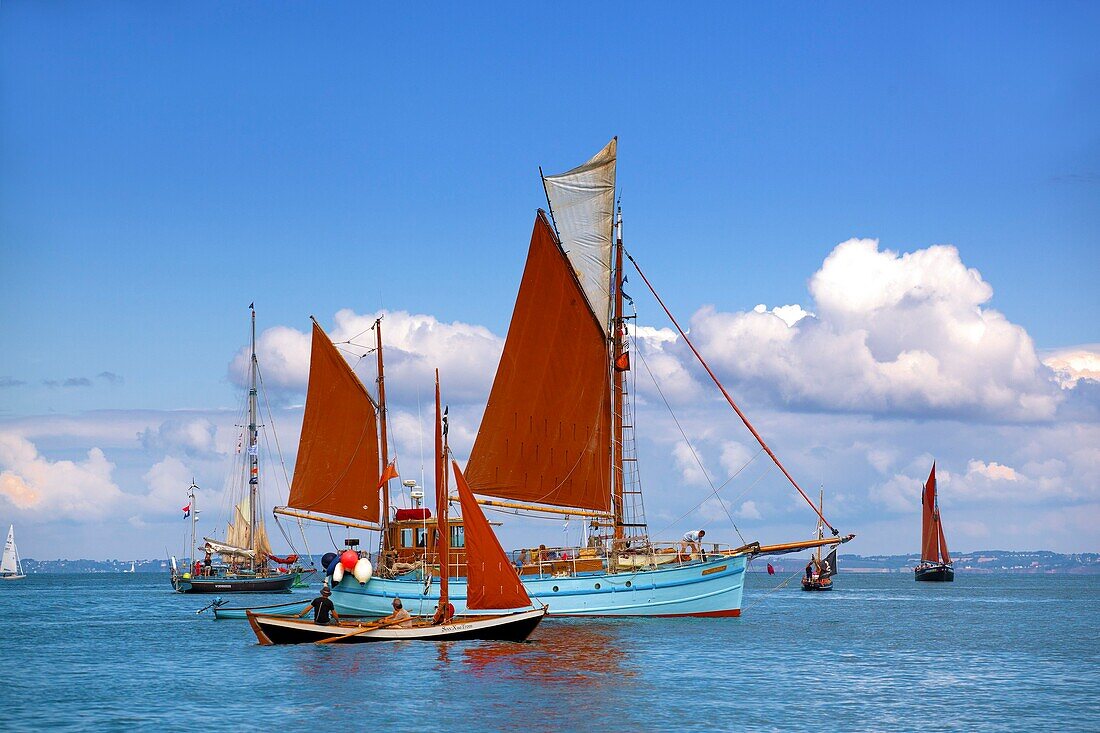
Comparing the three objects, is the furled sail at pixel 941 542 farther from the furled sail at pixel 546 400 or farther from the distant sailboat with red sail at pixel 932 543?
the furled sail at pixel 546 400

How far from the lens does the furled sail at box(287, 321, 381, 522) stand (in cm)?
6800

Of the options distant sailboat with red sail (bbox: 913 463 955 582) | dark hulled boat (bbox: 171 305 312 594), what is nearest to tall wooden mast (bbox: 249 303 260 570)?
dark hulled boat (bbox: 171 305 312 594)

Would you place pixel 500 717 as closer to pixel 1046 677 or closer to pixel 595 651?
pixel 595 651

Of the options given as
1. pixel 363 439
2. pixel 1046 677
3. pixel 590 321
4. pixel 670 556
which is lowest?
pixel 1046 677

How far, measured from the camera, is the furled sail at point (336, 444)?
223ft

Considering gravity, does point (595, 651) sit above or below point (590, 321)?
below

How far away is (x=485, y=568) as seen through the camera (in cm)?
4616

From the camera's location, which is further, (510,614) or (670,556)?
(670,556)

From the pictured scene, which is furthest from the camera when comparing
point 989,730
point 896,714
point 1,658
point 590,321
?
point 590,321

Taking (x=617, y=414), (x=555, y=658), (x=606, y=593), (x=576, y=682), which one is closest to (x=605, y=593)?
(x=606, y=593)

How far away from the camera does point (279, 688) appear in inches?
1566

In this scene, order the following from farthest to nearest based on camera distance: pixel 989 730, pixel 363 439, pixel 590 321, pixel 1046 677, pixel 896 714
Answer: pixel 363 439 → pixel 590 321 → pixel 1046 677 → pixel 896 714 → pixel 989 730

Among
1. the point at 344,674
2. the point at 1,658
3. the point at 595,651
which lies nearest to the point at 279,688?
the point at 344,674

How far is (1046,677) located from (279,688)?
27719 mm
